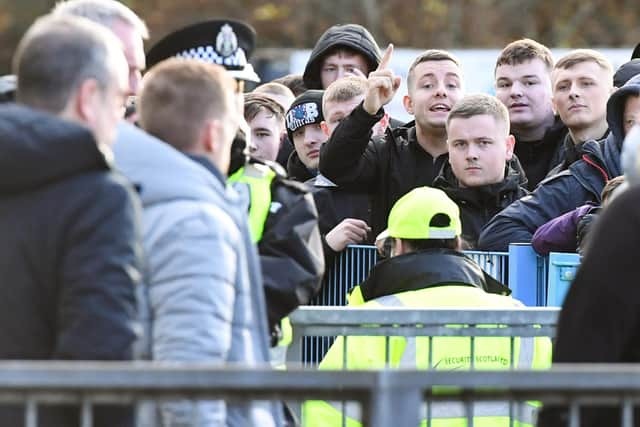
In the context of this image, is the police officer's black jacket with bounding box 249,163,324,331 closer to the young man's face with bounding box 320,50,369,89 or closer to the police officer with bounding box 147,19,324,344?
the police officer with bounding box 147,19,324,344

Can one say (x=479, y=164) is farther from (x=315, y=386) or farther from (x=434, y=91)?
(x=315, y=386)

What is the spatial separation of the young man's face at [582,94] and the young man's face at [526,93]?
0.47ft

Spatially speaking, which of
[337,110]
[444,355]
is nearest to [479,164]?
[337,110]

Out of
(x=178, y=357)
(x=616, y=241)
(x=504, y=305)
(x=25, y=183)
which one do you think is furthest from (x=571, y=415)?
(x=504, y=305)

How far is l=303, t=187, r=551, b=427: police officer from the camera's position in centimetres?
572

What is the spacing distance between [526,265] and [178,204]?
280cm

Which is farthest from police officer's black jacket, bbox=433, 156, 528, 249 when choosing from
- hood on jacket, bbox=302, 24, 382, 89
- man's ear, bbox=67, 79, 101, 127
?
man's ear, bbox=67, 79, 101, 127

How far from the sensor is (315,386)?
374 centimetres

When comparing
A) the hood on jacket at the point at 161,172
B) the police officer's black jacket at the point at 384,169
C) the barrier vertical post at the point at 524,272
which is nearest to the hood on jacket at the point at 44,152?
the hood on jacket at the point at 161,172

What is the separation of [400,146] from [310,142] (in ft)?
2.30

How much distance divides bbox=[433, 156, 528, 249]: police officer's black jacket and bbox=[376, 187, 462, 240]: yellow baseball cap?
4.01 feet

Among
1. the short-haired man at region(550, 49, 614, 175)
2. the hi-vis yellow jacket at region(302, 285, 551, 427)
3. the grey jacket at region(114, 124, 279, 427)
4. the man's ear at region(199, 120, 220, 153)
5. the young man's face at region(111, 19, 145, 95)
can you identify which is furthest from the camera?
the short-haired man at region(550, 49, 614, 175)

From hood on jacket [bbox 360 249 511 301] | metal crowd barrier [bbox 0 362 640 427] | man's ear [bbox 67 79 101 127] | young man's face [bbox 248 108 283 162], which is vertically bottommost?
metal crowd barrier [bbox 0 362 640 427]

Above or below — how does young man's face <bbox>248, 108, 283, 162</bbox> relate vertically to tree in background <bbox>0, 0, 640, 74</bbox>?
below
